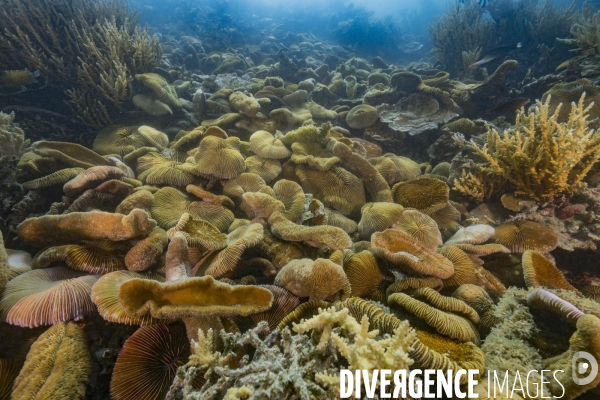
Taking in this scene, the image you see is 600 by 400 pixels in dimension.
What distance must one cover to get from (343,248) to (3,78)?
246 inches

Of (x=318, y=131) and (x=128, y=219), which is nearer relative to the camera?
(x=128, y=219)

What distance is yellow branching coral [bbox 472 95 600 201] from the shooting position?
8.27 feet

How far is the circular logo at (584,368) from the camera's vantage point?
3.95 feet

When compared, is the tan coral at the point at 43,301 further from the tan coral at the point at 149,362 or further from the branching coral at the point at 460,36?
the branching coral at the point at 460,36

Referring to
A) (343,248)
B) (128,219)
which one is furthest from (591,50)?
(128,219)

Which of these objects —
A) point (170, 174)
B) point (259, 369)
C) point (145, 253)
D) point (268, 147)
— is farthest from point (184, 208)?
point (259, 369)

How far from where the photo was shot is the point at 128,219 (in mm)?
1876

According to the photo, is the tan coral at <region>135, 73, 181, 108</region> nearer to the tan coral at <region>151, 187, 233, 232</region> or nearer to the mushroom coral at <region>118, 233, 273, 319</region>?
the tan coral at <region>151, 187, 233, 232</region>

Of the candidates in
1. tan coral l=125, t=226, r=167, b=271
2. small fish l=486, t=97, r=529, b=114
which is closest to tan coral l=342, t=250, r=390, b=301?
tan coral l=125, t=226, r=167, b=271

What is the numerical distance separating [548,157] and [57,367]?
13.9 feet

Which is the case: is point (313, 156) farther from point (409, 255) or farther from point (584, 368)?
point (584, 368)

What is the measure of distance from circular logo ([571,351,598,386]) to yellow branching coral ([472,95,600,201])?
1.99m

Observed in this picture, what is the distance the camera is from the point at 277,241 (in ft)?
7.84

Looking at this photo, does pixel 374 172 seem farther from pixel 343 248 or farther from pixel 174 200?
pixel 174 200
